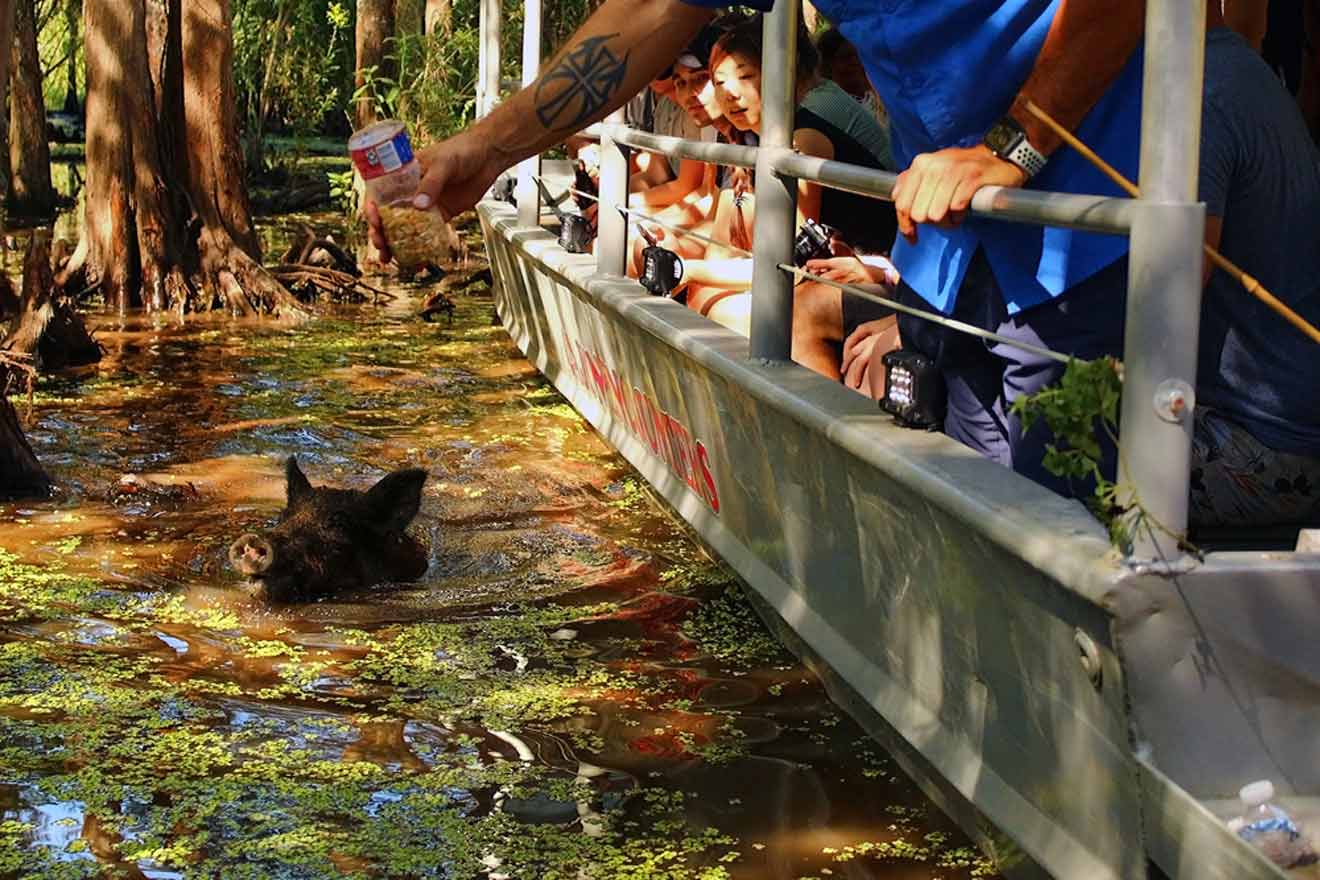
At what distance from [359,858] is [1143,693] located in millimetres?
1621

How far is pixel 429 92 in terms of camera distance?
1823 centimetres

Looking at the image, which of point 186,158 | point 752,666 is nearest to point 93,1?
point 186,158

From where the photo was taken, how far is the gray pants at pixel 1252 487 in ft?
12.7

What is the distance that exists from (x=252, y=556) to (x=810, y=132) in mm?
2232

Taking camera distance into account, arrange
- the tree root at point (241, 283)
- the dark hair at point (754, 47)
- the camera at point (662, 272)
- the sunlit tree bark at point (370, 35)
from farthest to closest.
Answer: the sunlit tree bark at point (370, 35) → the tree root at point (241, 283) → the camera at point (662, 272) → the dark hair at point (754, 47)

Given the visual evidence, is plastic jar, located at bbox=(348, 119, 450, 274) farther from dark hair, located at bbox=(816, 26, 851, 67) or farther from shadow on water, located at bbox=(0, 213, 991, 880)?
dark hair, located at bbox=(816, 26, 851, 67)

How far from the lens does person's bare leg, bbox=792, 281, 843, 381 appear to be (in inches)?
249

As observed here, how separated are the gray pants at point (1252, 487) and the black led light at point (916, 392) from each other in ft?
1.83

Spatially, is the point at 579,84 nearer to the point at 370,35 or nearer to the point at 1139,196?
the point at 1139,196

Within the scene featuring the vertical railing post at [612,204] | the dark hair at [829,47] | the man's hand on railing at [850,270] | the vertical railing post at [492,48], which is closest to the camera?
the man's hand on railing at [850,270]

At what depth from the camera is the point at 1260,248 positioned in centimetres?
392

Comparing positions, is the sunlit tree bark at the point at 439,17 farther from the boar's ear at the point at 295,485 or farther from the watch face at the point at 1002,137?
the watch face at the point at 1002,137

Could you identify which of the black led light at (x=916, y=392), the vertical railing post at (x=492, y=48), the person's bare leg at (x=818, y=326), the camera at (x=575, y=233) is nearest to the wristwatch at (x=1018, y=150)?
the black led light at (x=916, y=392)

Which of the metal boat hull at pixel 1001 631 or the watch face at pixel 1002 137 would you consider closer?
the metal boat hull at pixel 1001 631
